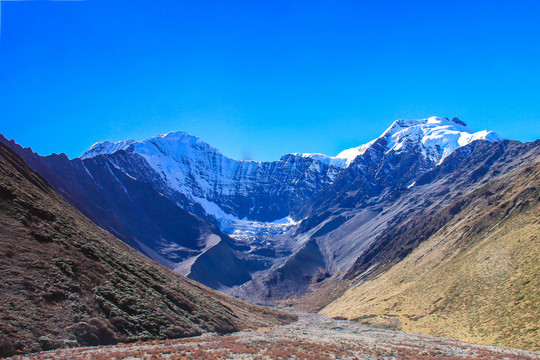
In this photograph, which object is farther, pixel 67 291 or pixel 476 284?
pixel 476 284

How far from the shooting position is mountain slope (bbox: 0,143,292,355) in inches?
1099

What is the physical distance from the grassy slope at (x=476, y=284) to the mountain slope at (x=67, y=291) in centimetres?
4570

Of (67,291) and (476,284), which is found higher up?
(476,284)

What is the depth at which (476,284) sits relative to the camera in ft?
273

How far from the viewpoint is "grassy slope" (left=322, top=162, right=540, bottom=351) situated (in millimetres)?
63781

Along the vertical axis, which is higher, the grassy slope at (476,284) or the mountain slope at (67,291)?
the grassy slope at (476,284)

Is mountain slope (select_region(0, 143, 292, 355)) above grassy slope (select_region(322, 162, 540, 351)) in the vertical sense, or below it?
below

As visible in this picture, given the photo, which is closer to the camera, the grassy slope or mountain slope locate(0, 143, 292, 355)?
mountain slope locate(0, 143, 292, 355)

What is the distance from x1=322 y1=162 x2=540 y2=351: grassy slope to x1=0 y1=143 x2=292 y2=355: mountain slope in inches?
1799

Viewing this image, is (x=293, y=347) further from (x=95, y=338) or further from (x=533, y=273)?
(x=533, y=273)

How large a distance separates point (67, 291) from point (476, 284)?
8127 centimetres

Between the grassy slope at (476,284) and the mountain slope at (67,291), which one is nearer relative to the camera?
the mountain slope at (67,291)

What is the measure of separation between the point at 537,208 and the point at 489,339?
182ft

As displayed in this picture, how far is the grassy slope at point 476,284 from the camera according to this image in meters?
63.8
